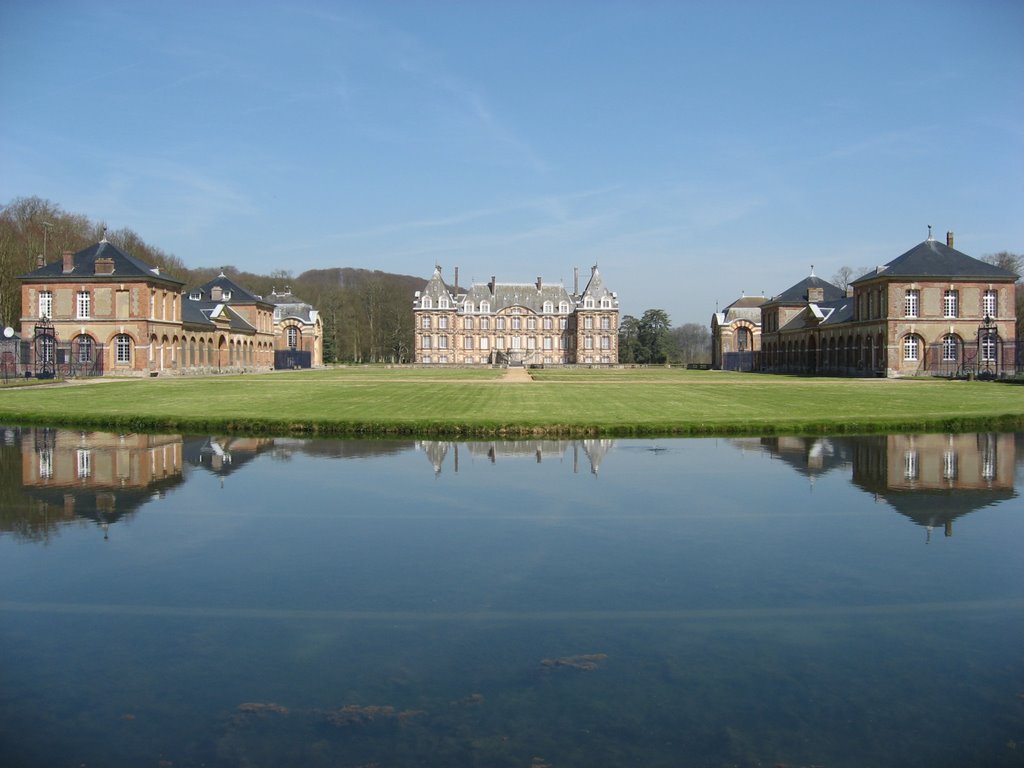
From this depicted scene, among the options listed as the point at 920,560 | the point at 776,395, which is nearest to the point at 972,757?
the point at 920,560

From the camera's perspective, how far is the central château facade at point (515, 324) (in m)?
88.4

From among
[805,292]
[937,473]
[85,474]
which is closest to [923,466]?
[937,473]

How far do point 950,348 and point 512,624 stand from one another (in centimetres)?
4731

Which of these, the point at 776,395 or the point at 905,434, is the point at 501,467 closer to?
the point at 905,434

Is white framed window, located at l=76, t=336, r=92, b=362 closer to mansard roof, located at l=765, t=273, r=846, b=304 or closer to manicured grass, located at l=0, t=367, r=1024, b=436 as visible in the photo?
manicured grass, located at l=0, t=367, r=1024, b=436

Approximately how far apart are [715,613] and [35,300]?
1932 inches

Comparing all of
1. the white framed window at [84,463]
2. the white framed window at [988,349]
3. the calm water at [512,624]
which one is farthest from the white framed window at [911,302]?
the white framed window at [84,463]

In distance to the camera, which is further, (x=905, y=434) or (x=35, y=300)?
(x=35, y=300)

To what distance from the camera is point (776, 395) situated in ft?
94.3

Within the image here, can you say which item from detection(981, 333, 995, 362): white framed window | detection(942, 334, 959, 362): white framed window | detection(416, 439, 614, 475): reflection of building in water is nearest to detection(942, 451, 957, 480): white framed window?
detection(416, 439, 614, 475): reflection of building in water

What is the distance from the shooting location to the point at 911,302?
154 ft

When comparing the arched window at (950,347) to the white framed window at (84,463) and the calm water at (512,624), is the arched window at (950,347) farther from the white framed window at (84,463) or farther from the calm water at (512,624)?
the white framed window at (84,463)

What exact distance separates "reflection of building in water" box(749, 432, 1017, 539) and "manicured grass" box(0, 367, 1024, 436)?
5.64ft

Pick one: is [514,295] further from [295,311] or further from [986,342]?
[986,342]
